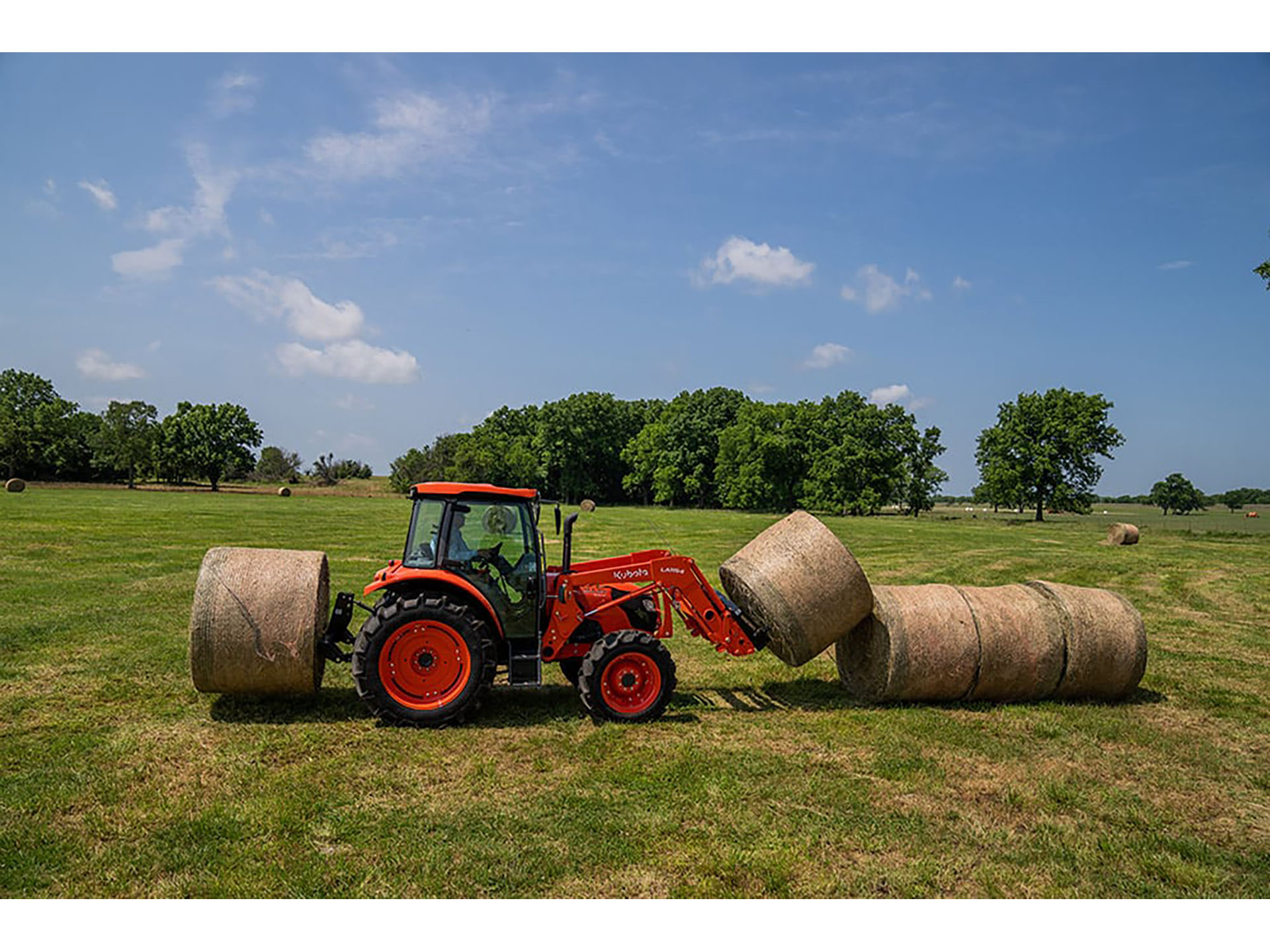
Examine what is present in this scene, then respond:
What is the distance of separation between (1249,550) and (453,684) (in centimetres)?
3077

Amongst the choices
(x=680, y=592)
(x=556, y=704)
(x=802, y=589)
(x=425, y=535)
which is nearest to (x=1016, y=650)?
(x=802, y=589)

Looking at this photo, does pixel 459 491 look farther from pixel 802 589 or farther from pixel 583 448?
pixel 583 448

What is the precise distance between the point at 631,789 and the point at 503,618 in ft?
7.37

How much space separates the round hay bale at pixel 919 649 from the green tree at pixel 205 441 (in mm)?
76109

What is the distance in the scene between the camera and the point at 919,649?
777 cm

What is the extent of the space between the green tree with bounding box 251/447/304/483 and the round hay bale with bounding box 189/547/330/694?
103766mm

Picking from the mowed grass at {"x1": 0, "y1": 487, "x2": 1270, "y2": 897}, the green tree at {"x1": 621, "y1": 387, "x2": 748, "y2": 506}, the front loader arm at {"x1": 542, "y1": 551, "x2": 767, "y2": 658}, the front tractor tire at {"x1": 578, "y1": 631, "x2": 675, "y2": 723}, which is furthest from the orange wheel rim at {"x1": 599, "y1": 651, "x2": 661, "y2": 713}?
the green tree at {"x1": 621, "y1": 387, "x2": 748, "y2": 506}

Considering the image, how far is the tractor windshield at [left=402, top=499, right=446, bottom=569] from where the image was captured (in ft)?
24.2

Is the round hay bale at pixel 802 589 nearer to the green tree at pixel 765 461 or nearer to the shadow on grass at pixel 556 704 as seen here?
the shadow on grass at pixel 556 704

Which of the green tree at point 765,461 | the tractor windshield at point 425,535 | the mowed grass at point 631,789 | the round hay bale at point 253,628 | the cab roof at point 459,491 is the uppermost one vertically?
the green tree at point 765,461

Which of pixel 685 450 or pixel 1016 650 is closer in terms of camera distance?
pixel 1016 650

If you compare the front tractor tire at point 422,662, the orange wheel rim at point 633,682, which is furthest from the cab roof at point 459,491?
the orange wheel rim at point 633,682

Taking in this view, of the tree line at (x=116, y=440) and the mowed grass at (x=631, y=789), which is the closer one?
the mowed grass at (x=631, y=789)

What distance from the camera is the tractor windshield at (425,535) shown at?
7.39 m
